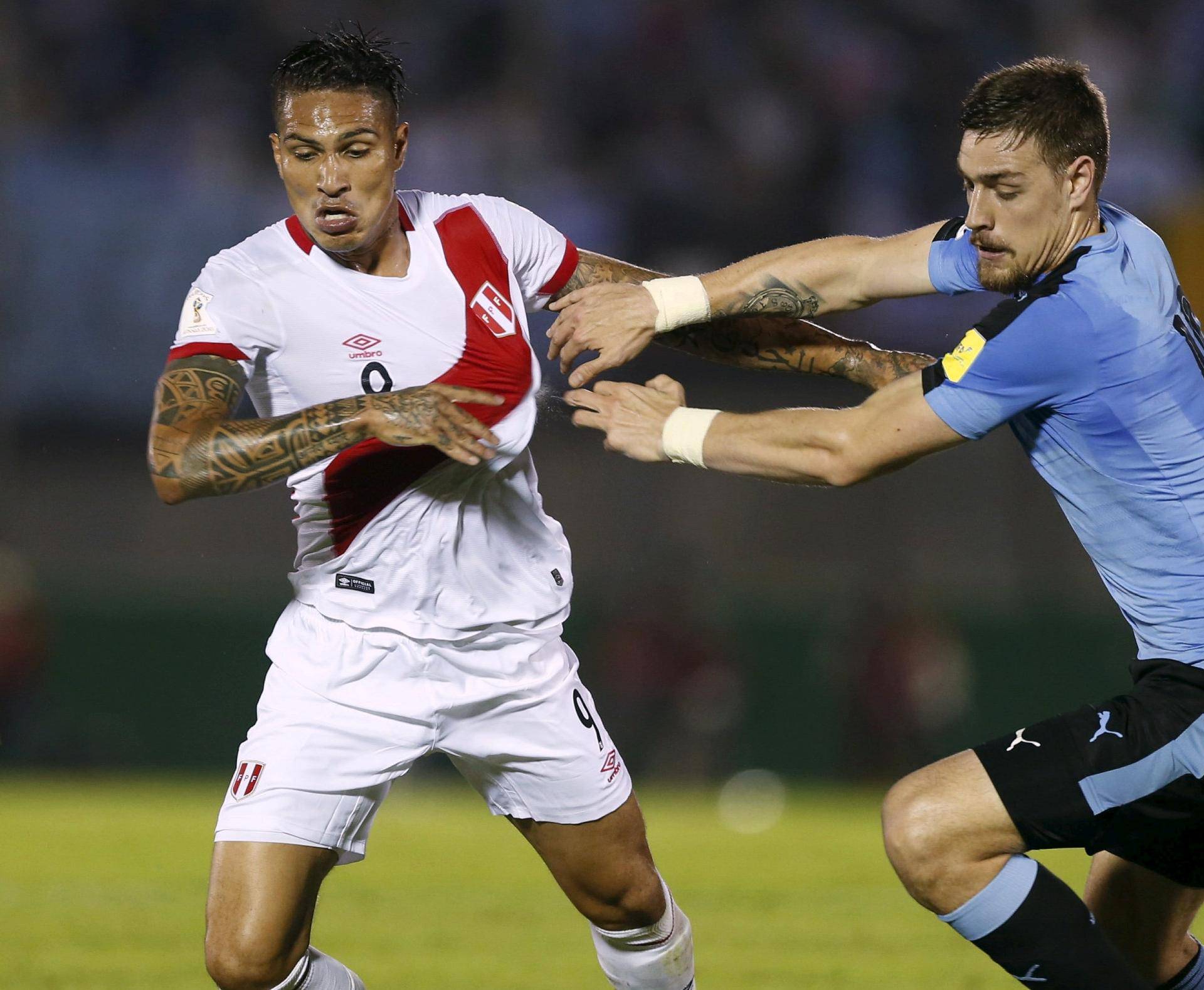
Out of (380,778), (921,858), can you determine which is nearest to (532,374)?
(380,778)

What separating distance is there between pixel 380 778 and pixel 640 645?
9958mm

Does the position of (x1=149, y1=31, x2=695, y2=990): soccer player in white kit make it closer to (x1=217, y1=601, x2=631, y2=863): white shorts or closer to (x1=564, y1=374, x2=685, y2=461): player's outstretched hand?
(x1=217, y1=601, x2=631, y2=863): white shorts

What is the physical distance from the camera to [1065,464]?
4105mm

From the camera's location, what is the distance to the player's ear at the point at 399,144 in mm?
4648

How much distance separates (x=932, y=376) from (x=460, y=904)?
5.37 metres

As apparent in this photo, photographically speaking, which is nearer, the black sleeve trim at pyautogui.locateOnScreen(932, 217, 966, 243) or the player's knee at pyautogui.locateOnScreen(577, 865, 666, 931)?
the player's knee at pyautogui.locateOnScreen(577, 865, 666, 931)

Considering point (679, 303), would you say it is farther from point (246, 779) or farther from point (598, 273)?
point (246, 779)

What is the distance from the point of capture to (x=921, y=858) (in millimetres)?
3984

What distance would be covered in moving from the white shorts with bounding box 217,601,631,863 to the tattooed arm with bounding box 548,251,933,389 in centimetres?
111

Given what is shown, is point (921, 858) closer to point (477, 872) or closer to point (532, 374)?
point (532, 374)

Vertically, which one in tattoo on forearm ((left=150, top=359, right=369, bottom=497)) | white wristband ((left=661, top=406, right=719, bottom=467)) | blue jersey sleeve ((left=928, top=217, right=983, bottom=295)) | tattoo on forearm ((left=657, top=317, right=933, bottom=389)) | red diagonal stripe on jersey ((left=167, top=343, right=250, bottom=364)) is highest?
blue jersey sleeve ((left=928, top=217, right=983, bottom=295))

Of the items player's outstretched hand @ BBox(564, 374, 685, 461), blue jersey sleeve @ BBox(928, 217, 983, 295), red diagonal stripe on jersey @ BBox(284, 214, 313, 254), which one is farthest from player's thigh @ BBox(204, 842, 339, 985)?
blue jersey sleeve @ BBox(928, 217, 983, 295)

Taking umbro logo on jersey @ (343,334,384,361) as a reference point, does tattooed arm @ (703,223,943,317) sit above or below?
above

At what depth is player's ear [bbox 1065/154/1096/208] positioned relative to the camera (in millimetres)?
4031
